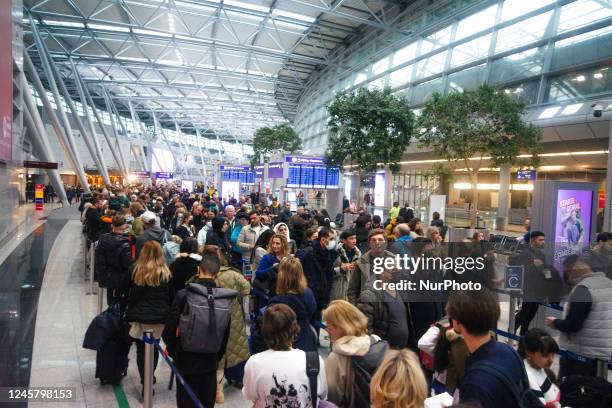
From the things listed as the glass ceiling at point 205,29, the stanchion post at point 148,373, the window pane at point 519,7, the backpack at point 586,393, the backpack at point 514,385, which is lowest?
the stanchion post at point 148,373

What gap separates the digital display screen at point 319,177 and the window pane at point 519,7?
10.7m

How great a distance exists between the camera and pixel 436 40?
24.8 m

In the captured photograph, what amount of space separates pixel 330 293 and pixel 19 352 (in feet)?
13.0

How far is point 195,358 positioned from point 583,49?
18327 mm

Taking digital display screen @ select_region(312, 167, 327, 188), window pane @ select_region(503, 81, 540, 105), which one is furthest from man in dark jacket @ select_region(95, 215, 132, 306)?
window pane @ select_region(503, 81, 540, 105)

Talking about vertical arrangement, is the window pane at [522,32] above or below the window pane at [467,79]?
above

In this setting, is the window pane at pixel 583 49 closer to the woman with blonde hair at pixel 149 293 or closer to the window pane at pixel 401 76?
the window pane at pixel 401 76

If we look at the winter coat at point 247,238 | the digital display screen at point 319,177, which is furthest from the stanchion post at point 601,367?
the digital display screen at point 319,177

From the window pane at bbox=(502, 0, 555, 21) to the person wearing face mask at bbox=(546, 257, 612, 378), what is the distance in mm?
18322

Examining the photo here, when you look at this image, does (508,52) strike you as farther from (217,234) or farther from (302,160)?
(217,234)

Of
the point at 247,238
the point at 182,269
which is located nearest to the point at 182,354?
the point at 182,269

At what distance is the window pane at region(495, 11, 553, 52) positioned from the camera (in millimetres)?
18422

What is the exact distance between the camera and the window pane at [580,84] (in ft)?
51.2

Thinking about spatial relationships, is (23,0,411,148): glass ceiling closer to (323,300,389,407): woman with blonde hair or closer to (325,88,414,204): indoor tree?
(325,88,414,204): indoor tree
